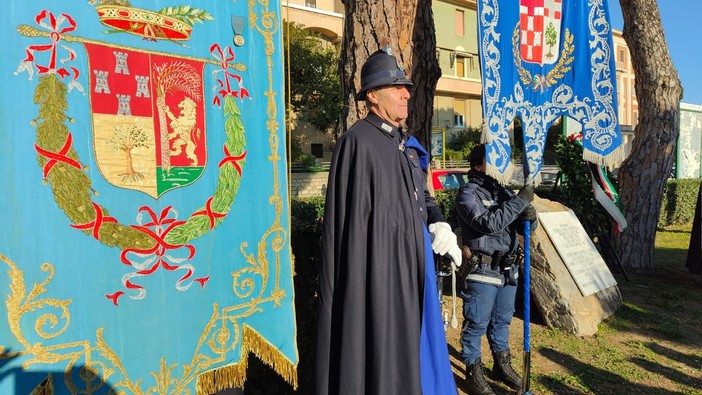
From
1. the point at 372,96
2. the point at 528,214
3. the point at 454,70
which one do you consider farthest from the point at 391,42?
the point at 454,70

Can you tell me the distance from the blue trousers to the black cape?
53.3 inches

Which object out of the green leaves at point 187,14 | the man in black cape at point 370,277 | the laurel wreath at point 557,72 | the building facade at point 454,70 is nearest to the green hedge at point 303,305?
the man in black cape at point 370,277

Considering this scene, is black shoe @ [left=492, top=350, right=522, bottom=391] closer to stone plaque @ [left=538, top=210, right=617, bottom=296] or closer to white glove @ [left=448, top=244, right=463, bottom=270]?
white glove @ [left=448, top=244, right=463, bottom=270]

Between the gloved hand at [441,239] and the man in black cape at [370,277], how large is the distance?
24 centimetres

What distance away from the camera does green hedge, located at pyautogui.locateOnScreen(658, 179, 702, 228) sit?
520 inches

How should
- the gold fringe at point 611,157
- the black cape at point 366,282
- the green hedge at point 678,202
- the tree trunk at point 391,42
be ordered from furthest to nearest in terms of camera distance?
1. the green hedge at point 678,202
2. the gold fringe at point 611,157
3. the tree trunk at point 391,42
4. the black cape at point 366,282

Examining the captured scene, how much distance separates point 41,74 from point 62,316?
94 cm

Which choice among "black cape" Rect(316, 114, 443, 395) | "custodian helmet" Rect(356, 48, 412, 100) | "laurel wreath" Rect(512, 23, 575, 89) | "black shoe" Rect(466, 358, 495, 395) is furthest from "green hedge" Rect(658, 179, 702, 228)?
"black cape" Rect(316, 114, 443, 395)

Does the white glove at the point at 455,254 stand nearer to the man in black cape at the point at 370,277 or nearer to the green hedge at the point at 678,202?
the man in black cape at the point at 370,277

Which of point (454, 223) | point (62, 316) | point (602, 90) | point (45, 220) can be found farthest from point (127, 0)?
point (454, 223)

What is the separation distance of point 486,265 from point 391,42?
184 centimetres

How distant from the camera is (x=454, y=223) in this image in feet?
23.4

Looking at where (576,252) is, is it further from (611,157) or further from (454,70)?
(454,70)

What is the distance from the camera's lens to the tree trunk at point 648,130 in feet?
24.2
